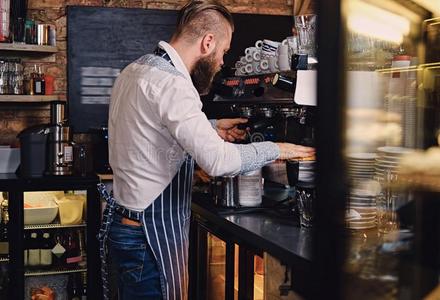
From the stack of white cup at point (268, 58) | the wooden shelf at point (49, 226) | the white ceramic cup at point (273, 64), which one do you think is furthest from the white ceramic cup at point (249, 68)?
the wooden shelf at point (49, 226)

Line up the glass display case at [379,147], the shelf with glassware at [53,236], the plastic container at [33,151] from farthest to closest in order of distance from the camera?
the plastic container at [33,151], the shelf with glassware at [53,236], the glass display case at [379,147]

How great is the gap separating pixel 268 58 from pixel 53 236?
190cm

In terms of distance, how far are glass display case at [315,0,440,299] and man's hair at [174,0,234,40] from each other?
1.34 m

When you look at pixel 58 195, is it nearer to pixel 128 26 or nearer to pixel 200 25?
pixel 128 26

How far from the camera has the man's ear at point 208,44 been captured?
240cm

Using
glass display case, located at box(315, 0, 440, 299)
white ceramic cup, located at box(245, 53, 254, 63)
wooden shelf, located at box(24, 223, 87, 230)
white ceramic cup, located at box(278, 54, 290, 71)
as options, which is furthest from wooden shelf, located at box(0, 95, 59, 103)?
glass display case, located at box(315, 0, 440, 299)

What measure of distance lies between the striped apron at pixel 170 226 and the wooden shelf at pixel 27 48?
2119 mm

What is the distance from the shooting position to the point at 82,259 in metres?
4.16

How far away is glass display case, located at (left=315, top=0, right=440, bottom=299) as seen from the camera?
29.8 inches

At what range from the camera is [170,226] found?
94.6 inches

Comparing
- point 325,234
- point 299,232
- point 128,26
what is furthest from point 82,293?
point 325,234

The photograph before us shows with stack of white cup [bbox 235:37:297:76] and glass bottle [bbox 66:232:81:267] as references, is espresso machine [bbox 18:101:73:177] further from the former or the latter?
stack of white cup [bbox 235:37:297:76]

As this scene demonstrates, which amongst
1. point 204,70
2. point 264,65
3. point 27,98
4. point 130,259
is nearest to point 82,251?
point 27,98

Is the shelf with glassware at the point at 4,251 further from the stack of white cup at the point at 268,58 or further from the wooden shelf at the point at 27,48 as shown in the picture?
the stack of white cup at the point at 268,58
